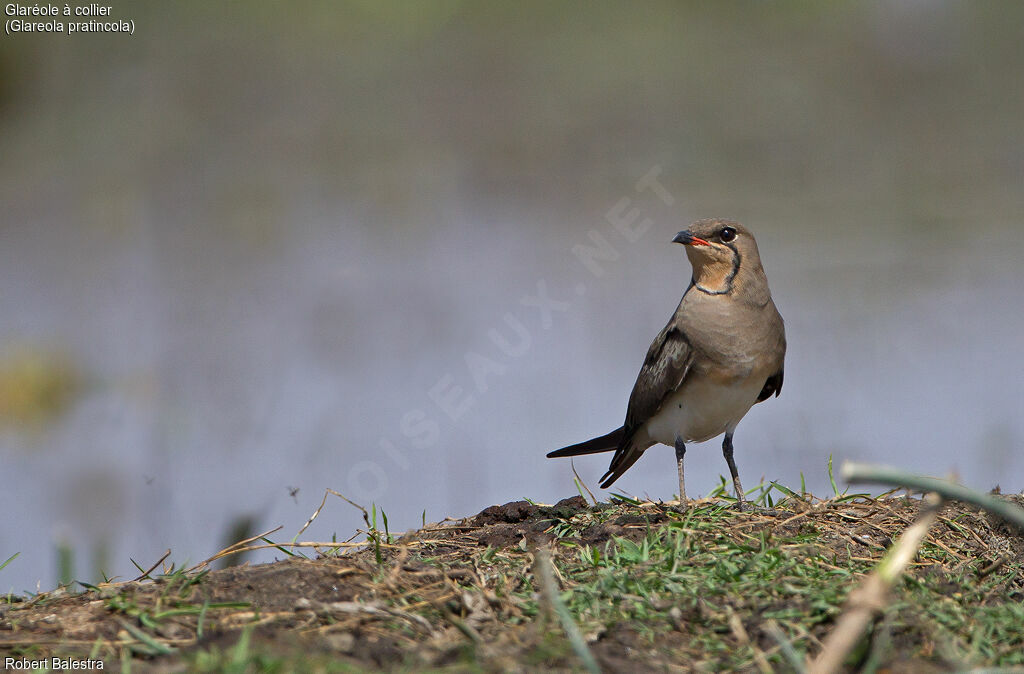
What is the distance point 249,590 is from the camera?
2.65 metres

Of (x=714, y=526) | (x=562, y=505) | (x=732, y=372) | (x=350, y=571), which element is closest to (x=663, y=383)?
(x=732, y=372)

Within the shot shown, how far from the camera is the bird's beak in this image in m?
4.23

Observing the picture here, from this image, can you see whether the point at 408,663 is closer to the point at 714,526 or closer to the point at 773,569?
the point at 773,569

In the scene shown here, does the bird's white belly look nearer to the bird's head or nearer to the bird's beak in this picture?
the bird's head

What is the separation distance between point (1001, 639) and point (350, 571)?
5.59ft

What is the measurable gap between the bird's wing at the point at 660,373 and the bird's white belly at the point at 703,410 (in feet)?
0.19

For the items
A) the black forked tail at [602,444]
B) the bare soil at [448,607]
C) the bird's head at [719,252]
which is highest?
the bird's head at [719,252]

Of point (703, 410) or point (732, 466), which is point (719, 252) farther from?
point (732, 466)

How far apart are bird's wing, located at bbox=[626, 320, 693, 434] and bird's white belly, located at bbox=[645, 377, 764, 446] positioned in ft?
0.19

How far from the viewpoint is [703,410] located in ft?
14.3

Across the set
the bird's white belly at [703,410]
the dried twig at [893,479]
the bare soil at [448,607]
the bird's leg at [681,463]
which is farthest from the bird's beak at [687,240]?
the dried twig at [893,479]

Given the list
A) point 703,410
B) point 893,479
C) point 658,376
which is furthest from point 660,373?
point 893,479

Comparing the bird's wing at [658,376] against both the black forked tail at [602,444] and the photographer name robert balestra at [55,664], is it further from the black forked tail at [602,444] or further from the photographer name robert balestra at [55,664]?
the photographer name robert balestra at [55,664]

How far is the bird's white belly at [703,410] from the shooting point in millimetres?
4281
